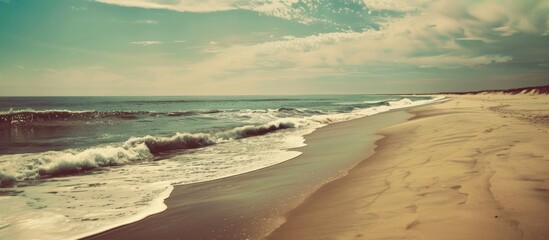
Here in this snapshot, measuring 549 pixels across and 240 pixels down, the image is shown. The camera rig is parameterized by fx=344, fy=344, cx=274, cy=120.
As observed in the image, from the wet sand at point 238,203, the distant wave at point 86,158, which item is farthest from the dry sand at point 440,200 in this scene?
the distant wave at point 86,158

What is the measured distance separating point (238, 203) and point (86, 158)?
23.9 feet

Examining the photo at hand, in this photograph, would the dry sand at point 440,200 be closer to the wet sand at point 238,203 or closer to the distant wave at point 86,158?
the wet sand at point 238,203

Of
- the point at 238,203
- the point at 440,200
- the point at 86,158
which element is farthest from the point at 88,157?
the point at 440,200

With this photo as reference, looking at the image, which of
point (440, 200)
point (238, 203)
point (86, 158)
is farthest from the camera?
point (86, 158)

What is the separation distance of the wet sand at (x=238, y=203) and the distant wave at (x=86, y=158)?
4875 millimetres

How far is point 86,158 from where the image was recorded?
10797 mm

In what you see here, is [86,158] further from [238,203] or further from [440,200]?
[440,200]

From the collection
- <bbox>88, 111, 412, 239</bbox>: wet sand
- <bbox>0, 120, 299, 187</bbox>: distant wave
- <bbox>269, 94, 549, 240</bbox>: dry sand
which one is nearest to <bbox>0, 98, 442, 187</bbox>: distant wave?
<bbox>0, 120, 299, 187</bbox>: distant wave

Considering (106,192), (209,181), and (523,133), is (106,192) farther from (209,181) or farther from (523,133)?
(523,133)

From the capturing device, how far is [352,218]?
431 centimetres

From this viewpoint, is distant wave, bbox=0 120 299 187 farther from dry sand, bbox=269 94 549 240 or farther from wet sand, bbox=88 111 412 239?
dry sand, bbox=269 94 549 240

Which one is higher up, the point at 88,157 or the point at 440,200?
the point at 440,200

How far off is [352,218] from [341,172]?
336 centimetres

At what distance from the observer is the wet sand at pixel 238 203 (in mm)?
4559
